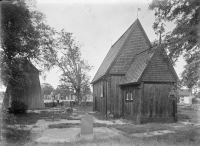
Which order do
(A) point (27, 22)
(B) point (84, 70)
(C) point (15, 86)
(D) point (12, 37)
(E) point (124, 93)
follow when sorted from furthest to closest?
(B) point (84, 70) → (E) point (124, 93) → (C) point (15, 86) → (A) point (27, 22) → (D) point (12, 37)

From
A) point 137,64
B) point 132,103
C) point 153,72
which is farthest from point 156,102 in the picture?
point 137,64

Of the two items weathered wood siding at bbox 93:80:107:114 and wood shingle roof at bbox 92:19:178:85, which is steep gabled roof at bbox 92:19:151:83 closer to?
wood shingle roof at bbox 92:19:178:85

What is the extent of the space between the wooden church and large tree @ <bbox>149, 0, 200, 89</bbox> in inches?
186

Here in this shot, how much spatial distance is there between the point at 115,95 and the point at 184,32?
12391 mm

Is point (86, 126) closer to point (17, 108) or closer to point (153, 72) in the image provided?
point (153, 72)

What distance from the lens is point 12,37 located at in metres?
11.8

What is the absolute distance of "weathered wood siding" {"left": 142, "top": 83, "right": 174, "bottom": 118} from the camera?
56.0 ft

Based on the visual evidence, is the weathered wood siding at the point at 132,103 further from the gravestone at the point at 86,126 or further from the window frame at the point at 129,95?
the gravestone at the point at 86,126

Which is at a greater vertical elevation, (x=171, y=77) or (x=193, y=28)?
(x=193, y=28)

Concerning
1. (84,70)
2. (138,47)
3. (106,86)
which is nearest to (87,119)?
(106,86)

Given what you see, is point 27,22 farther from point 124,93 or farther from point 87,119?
point 124,93

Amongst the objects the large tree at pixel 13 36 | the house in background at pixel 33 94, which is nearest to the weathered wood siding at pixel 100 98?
the house in background at pixel 33 94

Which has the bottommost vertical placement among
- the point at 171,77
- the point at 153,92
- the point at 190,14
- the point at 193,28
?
the point at 153,92

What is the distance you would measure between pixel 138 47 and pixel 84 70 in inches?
1095
